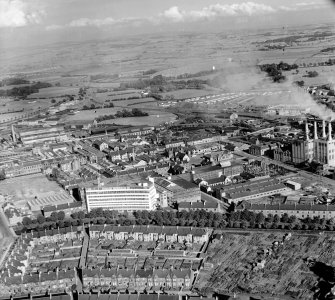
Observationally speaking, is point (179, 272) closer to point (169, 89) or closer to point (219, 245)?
point (219, 245)

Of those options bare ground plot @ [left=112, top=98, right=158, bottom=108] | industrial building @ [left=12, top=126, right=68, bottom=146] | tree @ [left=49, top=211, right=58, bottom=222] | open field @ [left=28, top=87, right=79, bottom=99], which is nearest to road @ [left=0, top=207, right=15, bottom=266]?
tree @ [left=49, top=211, right=58, bottom=222]

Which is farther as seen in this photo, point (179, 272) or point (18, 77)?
point (18, 77)

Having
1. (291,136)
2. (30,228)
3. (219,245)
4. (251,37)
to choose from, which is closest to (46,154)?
(30,228)

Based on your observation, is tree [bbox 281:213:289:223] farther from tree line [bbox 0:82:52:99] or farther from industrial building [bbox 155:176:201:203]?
tree line [bbox 0:82:52:99]

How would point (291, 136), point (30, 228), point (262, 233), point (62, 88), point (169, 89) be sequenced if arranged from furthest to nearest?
point (62, 88) → point (169, 89) → point (291, 136) → point (30, 228) → point (262, 233)

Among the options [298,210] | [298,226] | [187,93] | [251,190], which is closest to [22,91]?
[187,93]

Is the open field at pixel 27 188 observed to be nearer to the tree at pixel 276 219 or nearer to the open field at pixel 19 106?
the tree at pixel 276 219

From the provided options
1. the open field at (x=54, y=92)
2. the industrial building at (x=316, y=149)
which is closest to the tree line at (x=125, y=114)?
the open field at (x=54, y=92)
